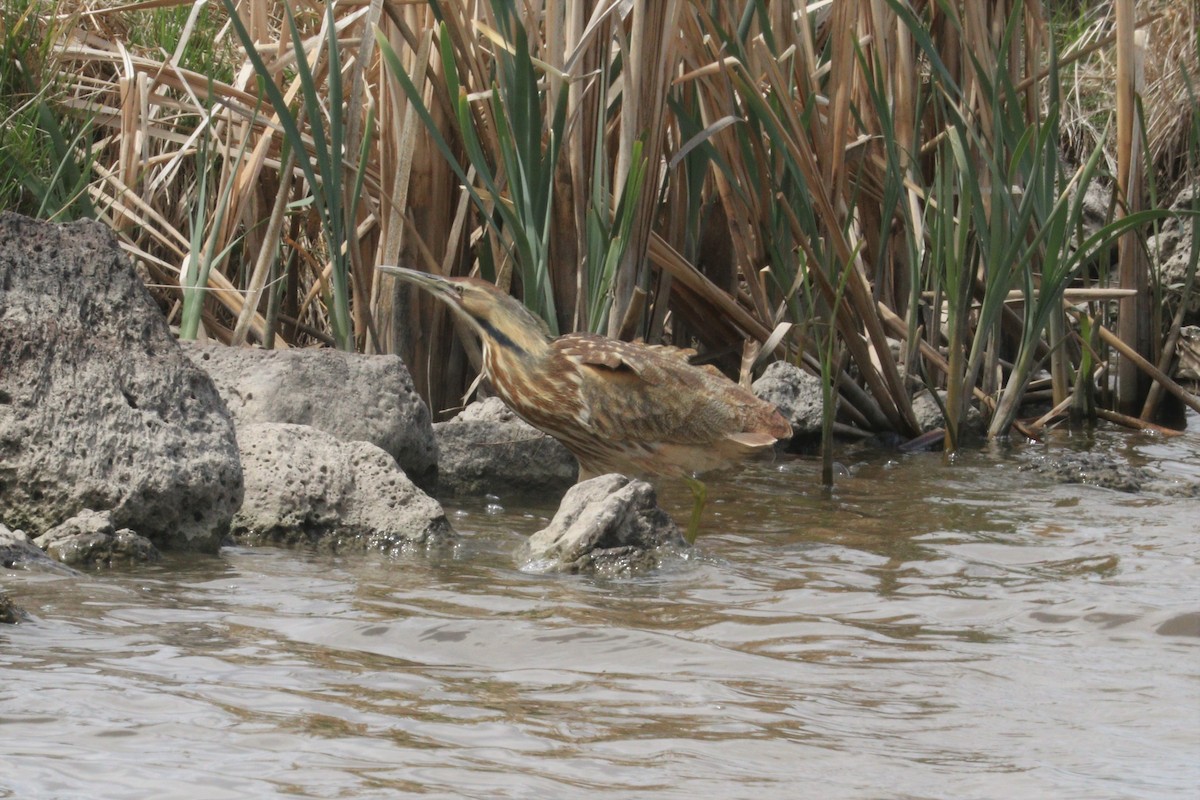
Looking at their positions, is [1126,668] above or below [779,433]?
below

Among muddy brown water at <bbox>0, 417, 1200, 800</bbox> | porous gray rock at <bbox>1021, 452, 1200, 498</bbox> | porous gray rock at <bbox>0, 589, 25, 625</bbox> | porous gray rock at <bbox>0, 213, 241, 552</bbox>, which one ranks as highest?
porous gray rock at <bbox>0, 213, 241, 552</bbox>

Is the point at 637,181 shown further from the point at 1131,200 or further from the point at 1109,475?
the point at 1131,200

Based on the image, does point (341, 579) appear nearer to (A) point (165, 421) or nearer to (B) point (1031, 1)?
(A) point (165, 421)

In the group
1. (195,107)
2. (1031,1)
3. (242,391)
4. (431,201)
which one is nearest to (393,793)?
(242,391)

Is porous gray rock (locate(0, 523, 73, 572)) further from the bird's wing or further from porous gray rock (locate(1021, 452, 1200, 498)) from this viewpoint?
porous gray rock (locate(1021, 452, 1200, 498))

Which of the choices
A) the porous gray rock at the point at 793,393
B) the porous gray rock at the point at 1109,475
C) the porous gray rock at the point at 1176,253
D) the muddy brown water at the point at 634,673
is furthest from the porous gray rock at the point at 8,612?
the porous gray rock at the point at 1176,253

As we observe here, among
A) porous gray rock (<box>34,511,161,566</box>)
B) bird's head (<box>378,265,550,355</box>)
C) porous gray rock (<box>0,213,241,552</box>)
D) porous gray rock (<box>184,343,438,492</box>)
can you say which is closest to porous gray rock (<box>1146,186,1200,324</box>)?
bird's head (<box>378,265,550,355</box>)

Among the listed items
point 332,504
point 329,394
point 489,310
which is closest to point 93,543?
point 332,504

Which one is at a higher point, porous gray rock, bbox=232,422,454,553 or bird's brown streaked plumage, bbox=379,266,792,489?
bird's brown streaked plumage, bbox=379,266,792,489

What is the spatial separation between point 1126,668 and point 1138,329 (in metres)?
4.67

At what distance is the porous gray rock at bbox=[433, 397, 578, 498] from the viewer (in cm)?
578

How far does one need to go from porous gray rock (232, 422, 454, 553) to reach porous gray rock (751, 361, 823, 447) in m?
2.15

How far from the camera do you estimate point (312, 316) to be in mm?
7730

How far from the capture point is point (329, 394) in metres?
5.46
